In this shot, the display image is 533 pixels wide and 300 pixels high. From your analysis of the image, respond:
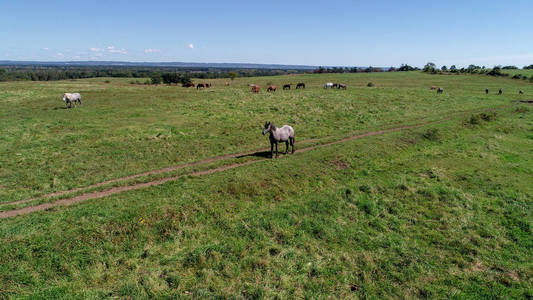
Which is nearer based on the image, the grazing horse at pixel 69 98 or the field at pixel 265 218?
the field at pixel 265 218

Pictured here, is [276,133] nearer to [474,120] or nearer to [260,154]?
[260,154]

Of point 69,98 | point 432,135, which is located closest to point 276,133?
point 432,135

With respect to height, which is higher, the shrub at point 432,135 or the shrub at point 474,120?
the shrub at point 474,120

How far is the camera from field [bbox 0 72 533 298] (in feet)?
24.7

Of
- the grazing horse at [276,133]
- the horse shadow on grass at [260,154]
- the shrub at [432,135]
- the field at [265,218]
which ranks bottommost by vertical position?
the field at [265,218]

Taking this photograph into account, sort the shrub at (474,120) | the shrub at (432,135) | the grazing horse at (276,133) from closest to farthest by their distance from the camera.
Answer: the grazing horse at (276,133) < the shrub at (432,135) < the shrub at (474,120)

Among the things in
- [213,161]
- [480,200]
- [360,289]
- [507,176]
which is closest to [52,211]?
[213,161]

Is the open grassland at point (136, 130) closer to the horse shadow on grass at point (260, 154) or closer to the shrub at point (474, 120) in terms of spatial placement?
the horse shadow on grass at point (260, 154)

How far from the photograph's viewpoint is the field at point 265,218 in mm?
7523

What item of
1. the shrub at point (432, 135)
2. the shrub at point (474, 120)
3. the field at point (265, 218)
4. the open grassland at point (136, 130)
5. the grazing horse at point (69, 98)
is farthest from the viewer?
the grazing horse at point (69, 98)

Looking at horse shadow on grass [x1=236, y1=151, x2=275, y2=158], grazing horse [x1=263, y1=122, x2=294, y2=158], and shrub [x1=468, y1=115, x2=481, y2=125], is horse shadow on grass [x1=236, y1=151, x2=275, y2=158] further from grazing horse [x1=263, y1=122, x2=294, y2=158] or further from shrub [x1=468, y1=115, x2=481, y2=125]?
shrub [x1=468, y1=115, x2=481, y2=125]

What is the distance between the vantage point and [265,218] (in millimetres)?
10445

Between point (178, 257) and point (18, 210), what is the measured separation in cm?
807

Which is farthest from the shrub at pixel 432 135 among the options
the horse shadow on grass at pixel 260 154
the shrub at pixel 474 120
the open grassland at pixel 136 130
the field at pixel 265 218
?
the horse shadow on grass at pixel 260 154
